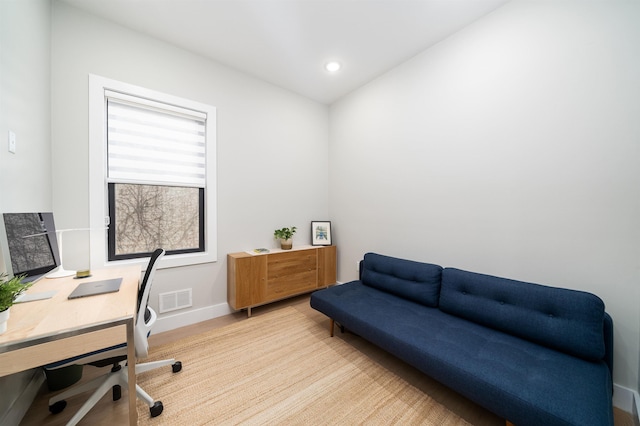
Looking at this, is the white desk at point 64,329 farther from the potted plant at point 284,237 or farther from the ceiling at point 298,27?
the ceiling at point 298,27

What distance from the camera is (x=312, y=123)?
355 cm

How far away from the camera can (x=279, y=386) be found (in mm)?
1653

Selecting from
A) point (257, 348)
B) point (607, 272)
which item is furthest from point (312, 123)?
point (607, 272)

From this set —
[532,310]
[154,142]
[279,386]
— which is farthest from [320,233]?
[532,310]

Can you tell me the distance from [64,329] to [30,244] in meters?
0.86

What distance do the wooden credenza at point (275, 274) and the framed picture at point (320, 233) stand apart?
0.17m

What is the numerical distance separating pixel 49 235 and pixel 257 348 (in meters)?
1.81

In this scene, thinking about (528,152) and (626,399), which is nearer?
(626,399)

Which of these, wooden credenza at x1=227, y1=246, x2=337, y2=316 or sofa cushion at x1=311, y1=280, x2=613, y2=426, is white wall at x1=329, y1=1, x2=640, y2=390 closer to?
sofa cushion at x1=311, y1=280, x2=613, y2=426

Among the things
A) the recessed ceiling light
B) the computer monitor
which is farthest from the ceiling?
the computer monitor

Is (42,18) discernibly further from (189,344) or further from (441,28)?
(441,28)

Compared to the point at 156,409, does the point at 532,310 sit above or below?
above

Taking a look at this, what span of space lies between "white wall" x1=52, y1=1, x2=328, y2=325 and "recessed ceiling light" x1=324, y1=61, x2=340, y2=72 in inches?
29.7

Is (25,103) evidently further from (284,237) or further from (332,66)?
(332,66)
